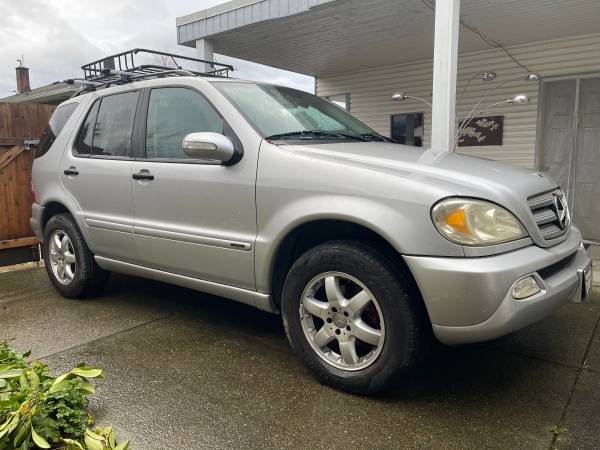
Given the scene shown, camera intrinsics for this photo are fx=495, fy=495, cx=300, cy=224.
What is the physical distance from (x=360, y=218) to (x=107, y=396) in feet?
5.48

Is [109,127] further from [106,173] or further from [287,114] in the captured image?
[287,114]

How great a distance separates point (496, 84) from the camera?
7992 mm

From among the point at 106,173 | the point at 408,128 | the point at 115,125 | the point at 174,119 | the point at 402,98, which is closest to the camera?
the point at 174,119

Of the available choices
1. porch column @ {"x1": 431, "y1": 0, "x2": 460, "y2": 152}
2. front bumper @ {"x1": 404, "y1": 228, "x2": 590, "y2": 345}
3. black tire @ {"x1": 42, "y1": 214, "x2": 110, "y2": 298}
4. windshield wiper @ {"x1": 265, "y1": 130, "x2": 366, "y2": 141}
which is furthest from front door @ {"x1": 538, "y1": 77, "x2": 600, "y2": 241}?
black tire @ {"x1": 42, "y1": 214, "x2": 110, "y2": 298}

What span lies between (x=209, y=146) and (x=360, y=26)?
4782 millimetres

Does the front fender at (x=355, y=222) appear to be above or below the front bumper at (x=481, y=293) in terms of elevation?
above

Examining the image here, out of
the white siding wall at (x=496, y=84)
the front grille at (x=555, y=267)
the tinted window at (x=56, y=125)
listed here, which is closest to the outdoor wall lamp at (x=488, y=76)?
the white siding wall at (x=496, y=84)

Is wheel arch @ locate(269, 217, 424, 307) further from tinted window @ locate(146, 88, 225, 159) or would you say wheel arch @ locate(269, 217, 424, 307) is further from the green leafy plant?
the green leafy plant

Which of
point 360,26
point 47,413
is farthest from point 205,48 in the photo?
point 47,413

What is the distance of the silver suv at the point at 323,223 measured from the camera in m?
2.28

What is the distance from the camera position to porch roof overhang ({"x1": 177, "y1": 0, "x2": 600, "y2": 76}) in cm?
602

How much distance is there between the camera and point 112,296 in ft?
14.8

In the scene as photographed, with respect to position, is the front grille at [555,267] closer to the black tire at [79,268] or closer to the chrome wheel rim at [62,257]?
the black tire at [79,268]

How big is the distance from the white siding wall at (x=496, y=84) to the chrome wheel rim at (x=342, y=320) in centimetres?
617
